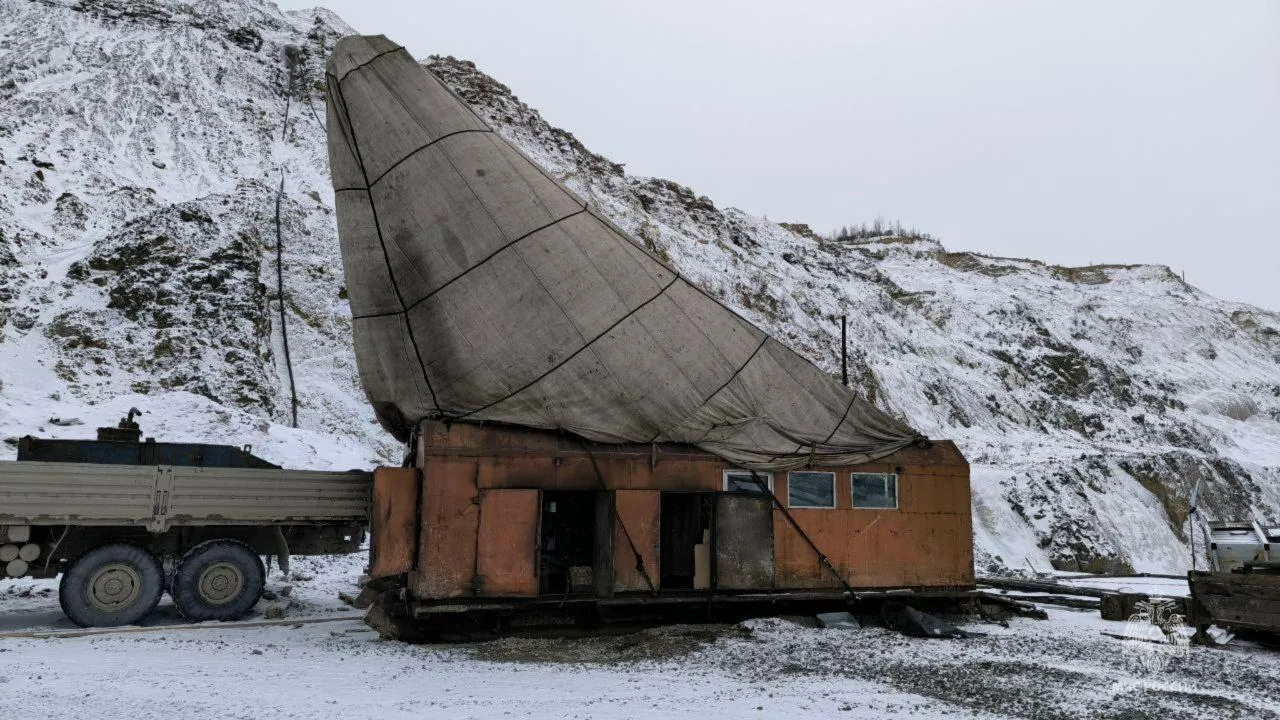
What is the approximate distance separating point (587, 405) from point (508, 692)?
4.36m

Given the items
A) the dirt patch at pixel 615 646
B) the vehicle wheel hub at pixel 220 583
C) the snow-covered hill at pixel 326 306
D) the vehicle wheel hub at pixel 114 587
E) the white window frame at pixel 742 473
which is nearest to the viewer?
the dirt patch at pixel 615 646

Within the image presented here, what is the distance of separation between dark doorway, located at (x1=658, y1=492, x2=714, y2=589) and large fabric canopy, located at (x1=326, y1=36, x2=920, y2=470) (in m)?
0.88

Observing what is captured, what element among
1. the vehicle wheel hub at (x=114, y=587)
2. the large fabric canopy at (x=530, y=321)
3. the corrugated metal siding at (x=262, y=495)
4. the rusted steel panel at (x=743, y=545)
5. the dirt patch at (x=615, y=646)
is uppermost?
the large fabric canopy at (x=530, y=321)

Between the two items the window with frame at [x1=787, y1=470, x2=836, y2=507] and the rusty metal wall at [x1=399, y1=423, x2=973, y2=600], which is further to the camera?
the window with frame at [x1=787, y1=470, x2=836, y2=507]

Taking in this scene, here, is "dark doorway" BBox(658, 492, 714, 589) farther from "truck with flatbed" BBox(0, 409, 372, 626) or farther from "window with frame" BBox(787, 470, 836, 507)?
"truck with flatbed" BBox(0, 409, 372, 626)

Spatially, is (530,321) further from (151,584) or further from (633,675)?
(151,584)

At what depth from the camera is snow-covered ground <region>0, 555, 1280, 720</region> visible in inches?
245

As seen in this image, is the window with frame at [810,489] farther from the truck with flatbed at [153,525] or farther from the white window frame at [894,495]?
the truck with flatbed at [153,525]

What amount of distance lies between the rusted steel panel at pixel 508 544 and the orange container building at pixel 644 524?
1 centimetres

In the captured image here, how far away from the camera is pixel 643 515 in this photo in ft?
32.6

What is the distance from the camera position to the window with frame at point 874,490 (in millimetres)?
11039

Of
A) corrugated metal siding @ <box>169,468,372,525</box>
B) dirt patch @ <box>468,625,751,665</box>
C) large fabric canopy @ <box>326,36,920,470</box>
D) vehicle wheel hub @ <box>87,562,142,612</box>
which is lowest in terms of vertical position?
dirt patch @ <box>468,625,751,665</box>

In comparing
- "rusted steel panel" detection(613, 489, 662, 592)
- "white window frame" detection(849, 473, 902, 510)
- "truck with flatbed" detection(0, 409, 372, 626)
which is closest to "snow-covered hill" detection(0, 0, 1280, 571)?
"truck with flatbed" detection(0, 409, 372, 626)

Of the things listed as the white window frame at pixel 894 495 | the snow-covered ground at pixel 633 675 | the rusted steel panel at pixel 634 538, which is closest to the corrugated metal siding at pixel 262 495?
the snow-covered ground at pixel 633 675
